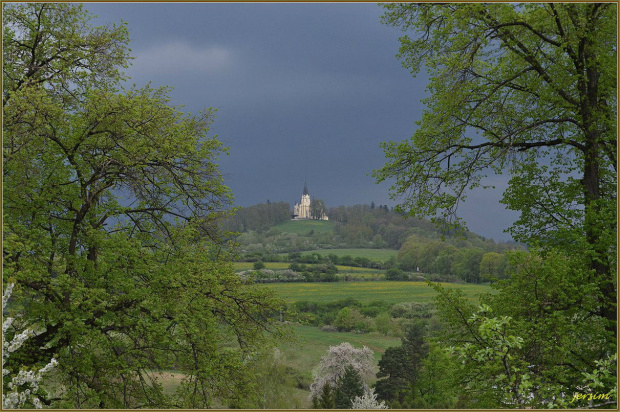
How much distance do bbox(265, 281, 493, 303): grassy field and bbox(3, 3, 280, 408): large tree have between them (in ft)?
180

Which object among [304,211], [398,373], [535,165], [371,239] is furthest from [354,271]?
[535,165]

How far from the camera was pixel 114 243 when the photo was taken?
13.5 meters

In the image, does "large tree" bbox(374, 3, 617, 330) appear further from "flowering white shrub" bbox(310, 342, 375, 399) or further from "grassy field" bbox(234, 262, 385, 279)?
"grassy field" bbox(234, 262, 385, 279)

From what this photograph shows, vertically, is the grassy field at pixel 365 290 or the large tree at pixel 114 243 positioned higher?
the large tree at pixel 114 243

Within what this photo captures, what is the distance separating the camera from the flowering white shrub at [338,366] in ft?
138

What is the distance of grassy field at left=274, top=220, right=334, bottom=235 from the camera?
11000cm

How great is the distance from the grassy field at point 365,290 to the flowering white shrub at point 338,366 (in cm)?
2468

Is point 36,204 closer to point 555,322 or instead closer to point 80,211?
point 80,211

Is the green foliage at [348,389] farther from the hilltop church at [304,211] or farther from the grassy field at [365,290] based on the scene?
the hilltop church at [304,211]

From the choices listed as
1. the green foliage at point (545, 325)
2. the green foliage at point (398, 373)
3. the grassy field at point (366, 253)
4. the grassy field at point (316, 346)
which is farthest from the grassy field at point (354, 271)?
the green foliage at point (545, 325)

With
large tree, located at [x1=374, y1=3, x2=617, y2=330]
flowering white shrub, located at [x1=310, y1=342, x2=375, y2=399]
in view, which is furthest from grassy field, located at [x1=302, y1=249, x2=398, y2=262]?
large tree, located at [x1=374, y1=3, x2=617, y2=330]

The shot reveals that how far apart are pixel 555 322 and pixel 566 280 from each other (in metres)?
0.99

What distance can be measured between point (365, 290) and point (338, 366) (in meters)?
38.3

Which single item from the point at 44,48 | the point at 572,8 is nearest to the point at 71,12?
the point at 44,48
